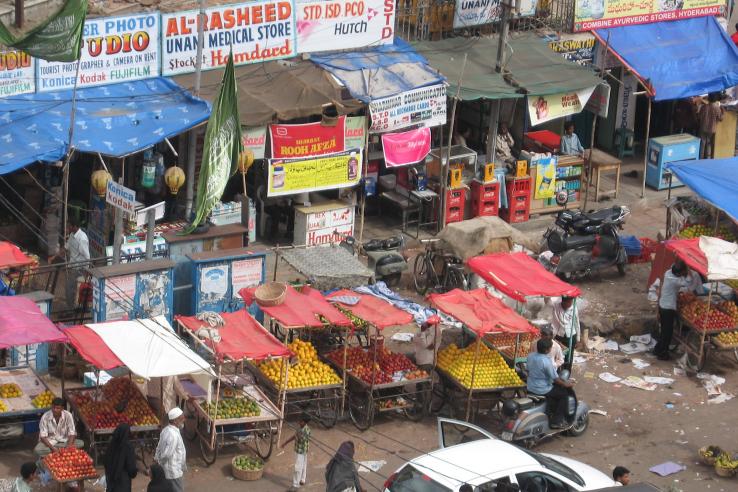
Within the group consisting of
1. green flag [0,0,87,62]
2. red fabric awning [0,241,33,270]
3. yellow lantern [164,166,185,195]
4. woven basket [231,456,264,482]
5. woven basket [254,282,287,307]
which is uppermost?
green flag [0,0,87,62]

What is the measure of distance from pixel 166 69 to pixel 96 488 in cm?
852

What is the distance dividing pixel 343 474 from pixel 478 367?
3.67 meters

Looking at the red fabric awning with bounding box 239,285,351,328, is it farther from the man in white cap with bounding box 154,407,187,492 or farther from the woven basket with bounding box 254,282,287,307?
the man in white cap with bounding box 154,407,187,492

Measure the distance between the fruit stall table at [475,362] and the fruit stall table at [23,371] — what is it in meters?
5.28

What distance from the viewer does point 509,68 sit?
25922mm

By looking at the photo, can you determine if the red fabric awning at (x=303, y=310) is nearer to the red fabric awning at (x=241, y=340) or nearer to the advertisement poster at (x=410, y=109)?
the red fabric awning at (x=241, y=340)

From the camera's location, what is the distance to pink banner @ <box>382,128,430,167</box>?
24.3 meters

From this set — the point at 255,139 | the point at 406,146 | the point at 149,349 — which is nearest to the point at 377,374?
the point at 149,349

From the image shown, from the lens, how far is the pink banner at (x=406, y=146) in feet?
79.6

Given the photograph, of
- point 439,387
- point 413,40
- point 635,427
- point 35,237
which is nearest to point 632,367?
point 635,427

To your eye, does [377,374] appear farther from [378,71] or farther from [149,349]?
[378,71]

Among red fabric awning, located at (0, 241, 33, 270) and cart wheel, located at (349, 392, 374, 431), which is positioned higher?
red fabric awning, located at (0, 241, 33, 270)

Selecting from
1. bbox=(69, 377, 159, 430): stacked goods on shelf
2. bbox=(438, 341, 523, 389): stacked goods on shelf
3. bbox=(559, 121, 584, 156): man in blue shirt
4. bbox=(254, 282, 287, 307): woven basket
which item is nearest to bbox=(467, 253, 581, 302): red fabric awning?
bbox=(438, 341, 523, 389): stacked goods on shelf

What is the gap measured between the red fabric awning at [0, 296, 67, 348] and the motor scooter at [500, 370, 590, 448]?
5.77 meters
